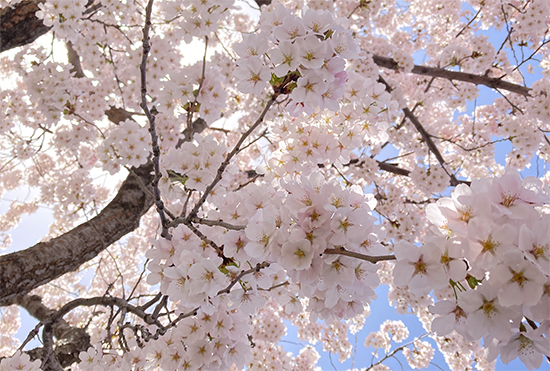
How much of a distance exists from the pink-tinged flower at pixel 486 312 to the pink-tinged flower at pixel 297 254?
14.2 inches

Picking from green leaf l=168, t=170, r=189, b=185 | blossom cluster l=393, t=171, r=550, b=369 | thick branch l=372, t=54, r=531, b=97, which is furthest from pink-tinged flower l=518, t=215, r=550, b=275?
thick branch l=372, t=54, r=531, b=97

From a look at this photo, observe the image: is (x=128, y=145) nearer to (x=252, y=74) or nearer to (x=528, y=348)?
(x=252, y=74)

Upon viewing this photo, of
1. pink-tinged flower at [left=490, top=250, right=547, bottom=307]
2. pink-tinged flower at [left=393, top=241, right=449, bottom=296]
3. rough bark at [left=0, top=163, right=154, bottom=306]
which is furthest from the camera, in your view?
rough bark at [left=0, top=163, right=154, bottom=306]

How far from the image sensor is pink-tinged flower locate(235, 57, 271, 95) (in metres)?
1.15

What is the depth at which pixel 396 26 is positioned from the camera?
6.65 metres

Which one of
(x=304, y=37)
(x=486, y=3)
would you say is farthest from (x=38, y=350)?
(x=486, y=3)

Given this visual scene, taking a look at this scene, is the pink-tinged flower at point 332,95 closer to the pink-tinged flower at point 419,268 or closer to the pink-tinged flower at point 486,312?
the pink-tinged flower at point 419,268

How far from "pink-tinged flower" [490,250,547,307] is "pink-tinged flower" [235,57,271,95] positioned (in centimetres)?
93

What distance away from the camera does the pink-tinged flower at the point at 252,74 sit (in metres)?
1.15

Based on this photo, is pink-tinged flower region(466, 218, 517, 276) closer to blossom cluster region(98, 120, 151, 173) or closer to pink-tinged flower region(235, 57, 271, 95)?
pink-tinged flower region(235, 57, 271, 95)

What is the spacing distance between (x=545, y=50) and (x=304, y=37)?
17.7 feet

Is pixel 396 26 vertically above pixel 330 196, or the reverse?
pixel 396 26

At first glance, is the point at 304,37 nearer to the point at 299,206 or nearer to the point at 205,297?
the point at 299,206

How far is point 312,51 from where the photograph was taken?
1.00 metres
